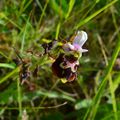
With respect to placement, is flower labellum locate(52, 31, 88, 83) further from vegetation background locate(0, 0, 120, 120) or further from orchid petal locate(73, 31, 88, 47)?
vegetation background locate(0, 0, 120, 120)

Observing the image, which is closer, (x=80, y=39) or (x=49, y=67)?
(x=80, y=39)

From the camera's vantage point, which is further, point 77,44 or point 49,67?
point 49,67

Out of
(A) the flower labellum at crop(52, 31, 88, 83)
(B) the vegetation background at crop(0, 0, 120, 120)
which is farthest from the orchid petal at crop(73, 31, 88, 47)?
(B) the vegetation background at crop(0, 0, 120, 120)

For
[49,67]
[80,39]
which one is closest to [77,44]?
[80,39]

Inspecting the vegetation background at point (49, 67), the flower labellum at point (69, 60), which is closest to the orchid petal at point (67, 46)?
the flower labellum at point (69, 60)

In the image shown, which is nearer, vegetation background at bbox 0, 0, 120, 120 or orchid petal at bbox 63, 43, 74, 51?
orchid petal at bbox 63, 43, 74, 51

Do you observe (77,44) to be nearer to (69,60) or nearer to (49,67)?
(69,60)

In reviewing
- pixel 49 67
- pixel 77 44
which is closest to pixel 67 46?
pixel 77 44

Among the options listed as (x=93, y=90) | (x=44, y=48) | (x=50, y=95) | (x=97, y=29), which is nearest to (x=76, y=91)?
(x=93, y=90)

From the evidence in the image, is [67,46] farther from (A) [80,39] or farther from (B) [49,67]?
(B) [49,67]
